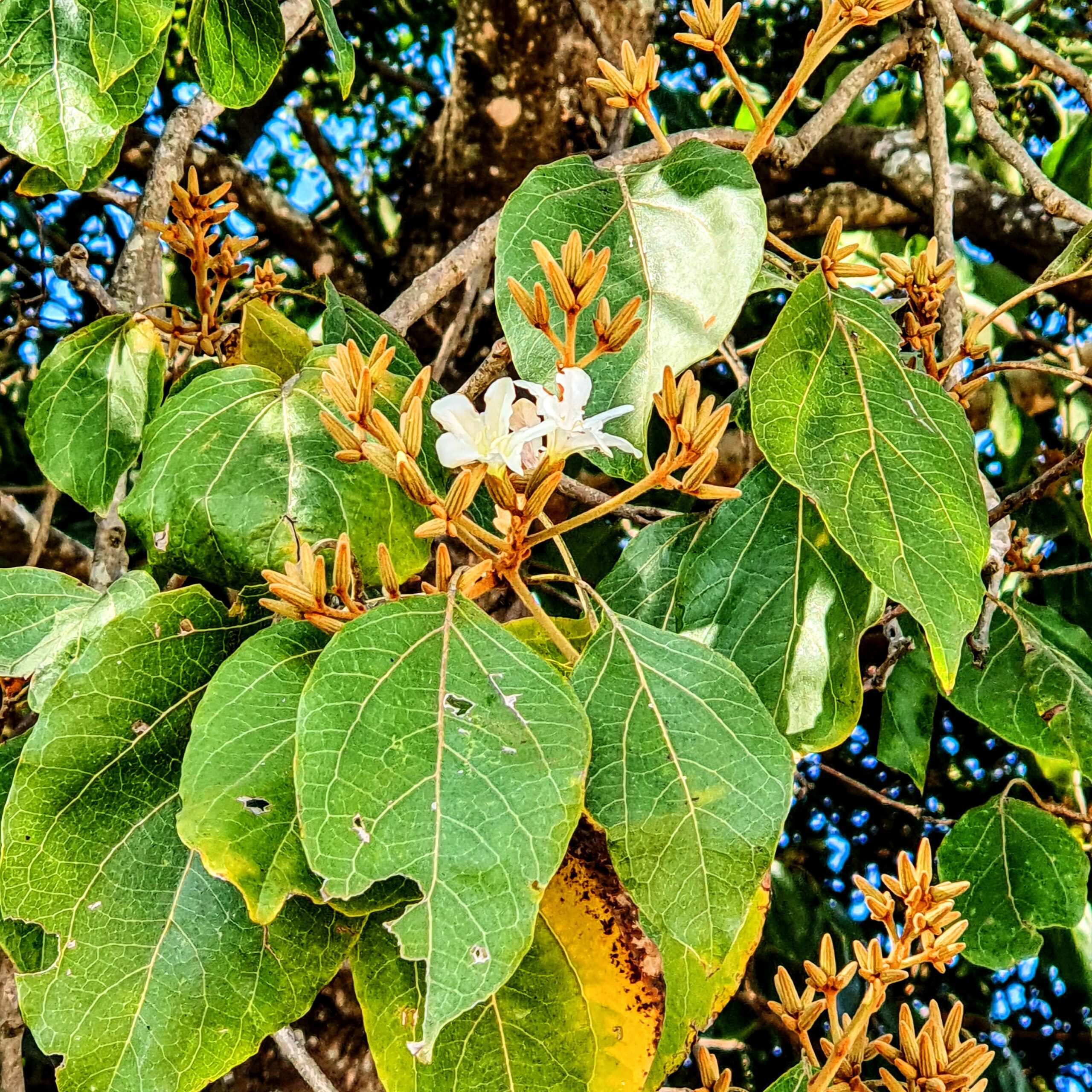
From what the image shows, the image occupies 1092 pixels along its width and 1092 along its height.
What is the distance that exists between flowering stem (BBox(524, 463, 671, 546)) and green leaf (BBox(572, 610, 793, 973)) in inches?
3.1

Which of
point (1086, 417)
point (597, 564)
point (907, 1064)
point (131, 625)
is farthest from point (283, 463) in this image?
point (1086, 417)

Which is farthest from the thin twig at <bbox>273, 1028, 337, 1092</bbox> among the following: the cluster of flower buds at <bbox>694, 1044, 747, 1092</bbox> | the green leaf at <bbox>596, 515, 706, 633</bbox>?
the green leaf at <bbox>596, 515, 706, 633</bbox>

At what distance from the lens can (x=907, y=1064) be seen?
0.69 m

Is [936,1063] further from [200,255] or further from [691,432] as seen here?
[200,255]

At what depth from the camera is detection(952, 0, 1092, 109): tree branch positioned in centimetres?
115

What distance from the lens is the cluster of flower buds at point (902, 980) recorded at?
652 millimetres

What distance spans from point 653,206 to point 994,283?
4.11 feet

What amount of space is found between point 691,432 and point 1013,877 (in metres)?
0.91

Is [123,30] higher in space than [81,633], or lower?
higher

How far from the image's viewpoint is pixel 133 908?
1.79 feet

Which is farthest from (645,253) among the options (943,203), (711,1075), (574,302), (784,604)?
Answer: (711,1075)

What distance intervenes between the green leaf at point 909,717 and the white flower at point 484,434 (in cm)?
79

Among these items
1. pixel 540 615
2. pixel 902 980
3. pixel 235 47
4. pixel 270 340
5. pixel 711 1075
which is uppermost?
pixel 235 47

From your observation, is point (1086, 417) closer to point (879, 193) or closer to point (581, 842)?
point (879, 193)
